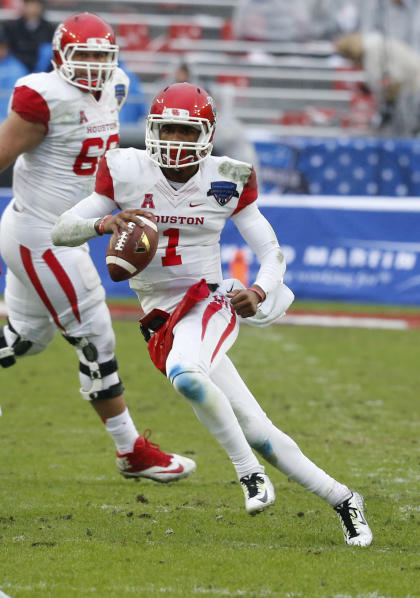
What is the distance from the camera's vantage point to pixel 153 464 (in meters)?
4.79

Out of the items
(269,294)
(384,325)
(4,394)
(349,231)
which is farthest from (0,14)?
(269,294)

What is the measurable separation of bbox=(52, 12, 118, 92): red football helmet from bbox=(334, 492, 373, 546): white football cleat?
214 cm

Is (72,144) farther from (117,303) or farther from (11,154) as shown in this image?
(117,303)

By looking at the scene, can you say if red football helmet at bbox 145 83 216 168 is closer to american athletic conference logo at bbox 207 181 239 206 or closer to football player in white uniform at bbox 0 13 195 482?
american athletic conference logo at bbox 207 181 239 206

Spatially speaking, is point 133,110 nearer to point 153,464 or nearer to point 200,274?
point 153,464

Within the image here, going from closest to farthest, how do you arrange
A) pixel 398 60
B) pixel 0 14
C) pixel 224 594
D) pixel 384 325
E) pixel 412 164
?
pixel 224 594 → pixel 384 325 → pixel 412 164 → pixel 398 60 → pixel 0 14

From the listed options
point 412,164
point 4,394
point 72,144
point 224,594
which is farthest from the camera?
point 412,164

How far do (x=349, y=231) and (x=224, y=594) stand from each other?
7.00 m

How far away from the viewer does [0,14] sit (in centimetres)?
1460

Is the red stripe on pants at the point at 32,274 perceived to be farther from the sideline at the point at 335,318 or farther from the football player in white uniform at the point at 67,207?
the sideline at the point at 335,318

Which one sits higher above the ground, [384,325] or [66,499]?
[66,499]

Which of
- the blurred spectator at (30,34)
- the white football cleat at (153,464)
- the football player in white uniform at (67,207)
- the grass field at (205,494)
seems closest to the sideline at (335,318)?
the grass field at (205,494)

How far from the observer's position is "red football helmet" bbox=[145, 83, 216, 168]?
149 inches

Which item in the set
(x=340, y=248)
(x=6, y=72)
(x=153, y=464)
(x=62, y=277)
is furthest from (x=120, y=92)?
(x=6, y=72)
